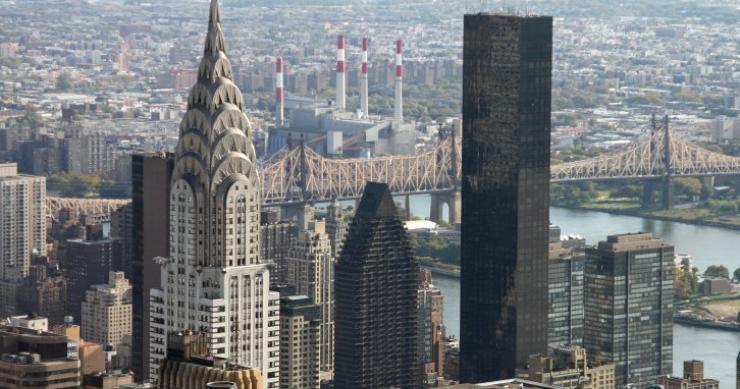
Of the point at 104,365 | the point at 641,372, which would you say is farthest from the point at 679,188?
the point at 104,365

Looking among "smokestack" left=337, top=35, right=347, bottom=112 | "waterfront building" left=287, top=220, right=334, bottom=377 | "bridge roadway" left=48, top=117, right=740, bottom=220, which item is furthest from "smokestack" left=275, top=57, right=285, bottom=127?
"waterfront building" left=287, top=220, right=334, bottom=377

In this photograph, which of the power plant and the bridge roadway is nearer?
the bridge roadway

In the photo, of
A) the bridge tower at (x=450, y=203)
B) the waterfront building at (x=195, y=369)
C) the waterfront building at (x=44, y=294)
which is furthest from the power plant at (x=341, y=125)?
the waterfront building at (x=195, y=369)

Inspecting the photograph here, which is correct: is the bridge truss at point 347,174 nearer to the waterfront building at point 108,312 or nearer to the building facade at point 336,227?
the building facade at point 336,227

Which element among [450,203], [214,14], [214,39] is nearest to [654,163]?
[450,203]

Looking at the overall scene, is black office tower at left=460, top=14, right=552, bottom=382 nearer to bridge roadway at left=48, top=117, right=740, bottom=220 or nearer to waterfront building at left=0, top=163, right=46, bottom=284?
waterfront building at left=0, top=163, right=46, bottom=284

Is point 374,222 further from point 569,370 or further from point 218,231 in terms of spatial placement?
point 218,231
